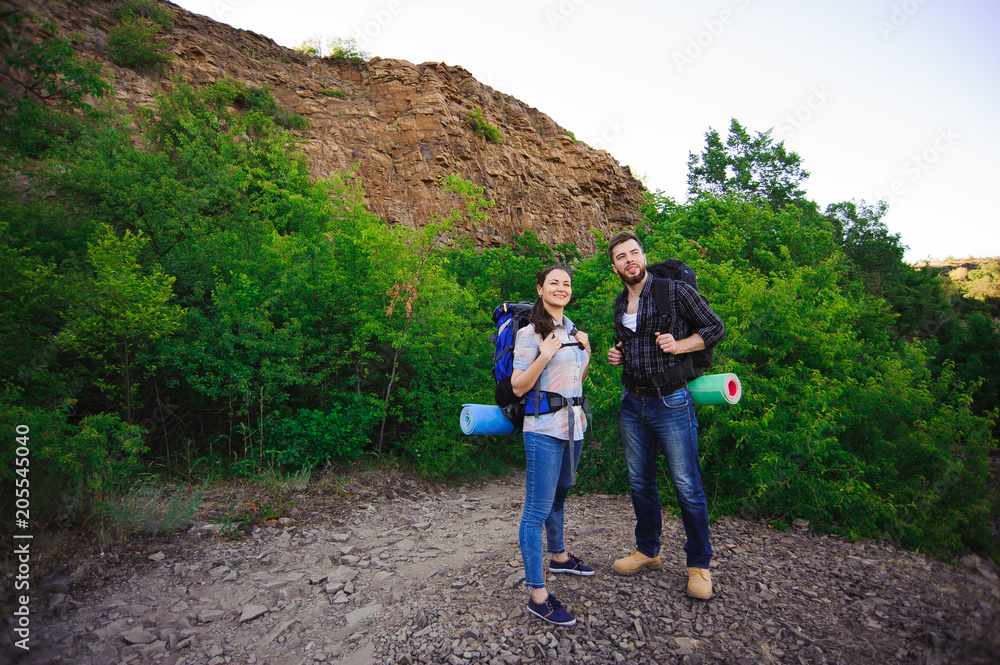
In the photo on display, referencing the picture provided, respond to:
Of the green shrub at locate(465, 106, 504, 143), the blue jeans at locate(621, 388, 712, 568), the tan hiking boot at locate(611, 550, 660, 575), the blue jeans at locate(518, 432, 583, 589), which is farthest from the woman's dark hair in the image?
the green shrub at locate(465, 106, 504, 143)

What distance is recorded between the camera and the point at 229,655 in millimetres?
2717

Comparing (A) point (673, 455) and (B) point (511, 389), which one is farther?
(A) point (673, 455)

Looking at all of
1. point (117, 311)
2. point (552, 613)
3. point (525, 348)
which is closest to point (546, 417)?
point (525, 348)

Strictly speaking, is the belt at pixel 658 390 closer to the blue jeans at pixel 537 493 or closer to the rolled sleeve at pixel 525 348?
the blue jeans at pixel 537 493

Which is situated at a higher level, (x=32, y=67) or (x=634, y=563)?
(x=32, y=67)

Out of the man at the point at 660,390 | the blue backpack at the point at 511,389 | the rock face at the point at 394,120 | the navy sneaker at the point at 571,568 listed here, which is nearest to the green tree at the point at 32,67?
the blue backpack at the point at 511,389

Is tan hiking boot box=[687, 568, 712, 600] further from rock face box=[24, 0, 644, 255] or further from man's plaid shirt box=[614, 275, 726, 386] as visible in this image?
rock face box=[24, 0, 644, 255]

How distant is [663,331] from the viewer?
307cm

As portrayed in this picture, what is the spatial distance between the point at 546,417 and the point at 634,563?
1.46 metres

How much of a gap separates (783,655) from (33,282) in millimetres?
6156

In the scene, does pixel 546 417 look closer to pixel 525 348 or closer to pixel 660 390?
pixel 525 348

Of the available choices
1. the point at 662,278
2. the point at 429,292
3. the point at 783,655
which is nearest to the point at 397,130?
the point at 429,292

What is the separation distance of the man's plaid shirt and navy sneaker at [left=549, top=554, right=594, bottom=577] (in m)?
1.32

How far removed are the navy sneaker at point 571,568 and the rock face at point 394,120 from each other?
15.3 meters
